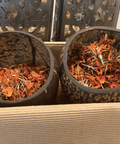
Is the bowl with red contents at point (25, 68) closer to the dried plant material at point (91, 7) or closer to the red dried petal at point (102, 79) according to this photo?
the red dried petal at point (102, 79)

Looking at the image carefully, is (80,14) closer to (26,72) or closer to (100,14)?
(100,14)

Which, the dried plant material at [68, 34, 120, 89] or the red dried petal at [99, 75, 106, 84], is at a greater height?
the dried plant material at [68, 34, 120, 89]

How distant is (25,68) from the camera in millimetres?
909

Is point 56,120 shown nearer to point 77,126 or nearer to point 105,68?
point 77,126

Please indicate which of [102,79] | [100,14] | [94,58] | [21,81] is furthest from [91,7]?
[21,81]

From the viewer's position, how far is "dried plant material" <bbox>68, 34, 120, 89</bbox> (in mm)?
784

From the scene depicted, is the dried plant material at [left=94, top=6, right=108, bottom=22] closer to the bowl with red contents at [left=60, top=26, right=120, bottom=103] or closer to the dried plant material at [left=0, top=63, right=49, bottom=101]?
the bowl with red contents at [left=60, top=26, right=120, bottom=103]

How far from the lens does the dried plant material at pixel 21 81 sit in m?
0.73

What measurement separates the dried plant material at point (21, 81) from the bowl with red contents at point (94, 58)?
15 centimetres

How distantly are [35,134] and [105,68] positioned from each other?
0.50 meters

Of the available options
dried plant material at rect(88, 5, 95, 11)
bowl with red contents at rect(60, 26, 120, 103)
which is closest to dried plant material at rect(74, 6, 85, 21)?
dried plant material at rect(88, 5, 95, 11)

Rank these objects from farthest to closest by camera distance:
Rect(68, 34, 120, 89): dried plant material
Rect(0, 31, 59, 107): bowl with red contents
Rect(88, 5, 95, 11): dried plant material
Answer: Rect(88, 5, 95, 11): dried plant material → Rect(68, 34, 120, 89): dried plant material → Rect(0, 31, 59, 107): bowl with red contents

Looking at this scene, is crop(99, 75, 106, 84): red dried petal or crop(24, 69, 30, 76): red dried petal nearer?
crop(99, 75, 106, 84): red dried petal

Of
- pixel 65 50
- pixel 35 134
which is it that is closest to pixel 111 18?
pixel 65 50
